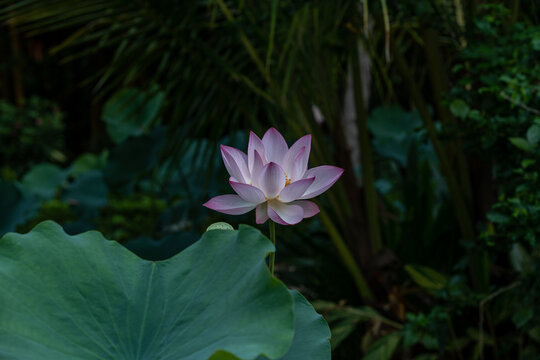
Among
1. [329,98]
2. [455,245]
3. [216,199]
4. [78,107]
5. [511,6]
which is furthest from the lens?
[78,107]

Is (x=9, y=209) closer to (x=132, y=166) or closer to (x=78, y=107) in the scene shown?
(x=132, y=166)

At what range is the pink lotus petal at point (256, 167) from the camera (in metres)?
0.49

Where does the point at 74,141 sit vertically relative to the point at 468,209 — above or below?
below

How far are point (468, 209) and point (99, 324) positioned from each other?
1150 mm

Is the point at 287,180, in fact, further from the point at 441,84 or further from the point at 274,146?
the point at 441,84

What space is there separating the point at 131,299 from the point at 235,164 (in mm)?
167

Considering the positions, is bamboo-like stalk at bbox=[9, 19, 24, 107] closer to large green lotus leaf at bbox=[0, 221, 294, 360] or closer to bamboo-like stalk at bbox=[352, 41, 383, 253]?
bamboo-like stalk at bbox=[352, 41, 383, 253]

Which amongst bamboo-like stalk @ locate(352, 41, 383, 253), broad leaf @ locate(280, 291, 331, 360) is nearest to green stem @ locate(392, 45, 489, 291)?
bamboo-like stalk @ locate(352, 41, 383, 253)

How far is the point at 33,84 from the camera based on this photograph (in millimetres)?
6664

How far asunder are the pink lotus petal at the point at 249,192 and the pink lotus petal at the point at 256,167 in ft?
0.05

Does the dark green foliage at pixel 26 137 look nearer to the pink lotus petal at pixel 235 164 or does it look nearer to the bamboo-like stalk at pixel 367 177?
the bamboo-like stalk at pixel 367 177

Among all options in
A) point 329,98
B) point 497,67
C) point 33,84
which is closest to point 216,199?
point 497,67

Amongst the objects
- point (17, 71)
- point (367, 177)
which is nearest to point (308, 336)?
point (367, 177)

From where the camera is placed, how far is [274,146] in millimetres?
514
